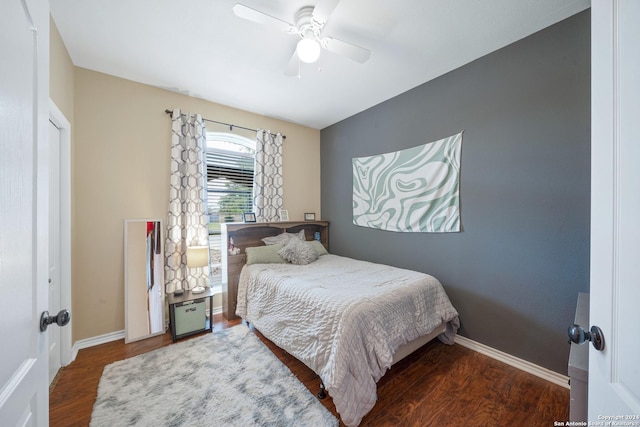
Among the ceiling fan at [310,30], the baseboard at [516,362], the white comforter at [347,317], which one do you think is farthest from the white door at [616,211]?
the baseboard at [516,362]

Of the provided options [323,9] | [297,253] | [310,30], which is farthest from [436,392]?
[310,30]

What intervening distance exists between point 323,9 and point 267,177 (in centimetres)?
235

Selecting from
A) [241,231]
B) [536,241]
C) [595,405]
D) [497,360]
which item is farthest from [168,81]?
[497,360]

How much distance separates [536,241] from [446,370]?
4.41ft

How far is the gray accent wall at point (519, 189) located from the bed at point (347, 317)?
42cm

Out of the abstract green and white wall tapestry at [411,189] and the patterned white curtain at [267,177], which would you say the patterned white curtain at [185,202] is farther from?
the abstract green and white wall tapestry at [411,189]

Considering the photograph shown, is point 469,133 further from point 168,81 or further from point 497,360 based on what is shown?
point 168,81

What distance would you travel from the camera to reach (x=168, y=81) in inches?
103

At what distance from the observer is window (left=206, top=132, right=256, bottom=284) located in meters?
3.23

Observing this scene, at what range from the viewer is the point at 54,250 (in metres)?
1.96

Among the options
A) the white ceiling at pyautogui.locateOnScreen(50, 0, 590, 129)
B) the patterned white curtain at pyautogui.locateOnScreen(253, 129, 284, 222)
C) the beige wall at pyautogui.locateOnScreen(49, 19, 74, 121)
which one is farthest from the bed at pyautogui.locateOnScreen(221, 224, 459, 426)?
the beige wall at pyautogui.locateOnScreen(49, 19, 74, 121)

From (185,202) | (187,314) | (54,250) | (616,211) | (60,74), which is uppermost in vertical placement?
(60,74)

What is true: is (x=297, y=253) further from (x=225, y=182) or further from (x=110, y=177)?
(x=110, y=177)

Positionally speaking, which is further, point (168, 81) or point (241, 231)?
point (241, 231)
